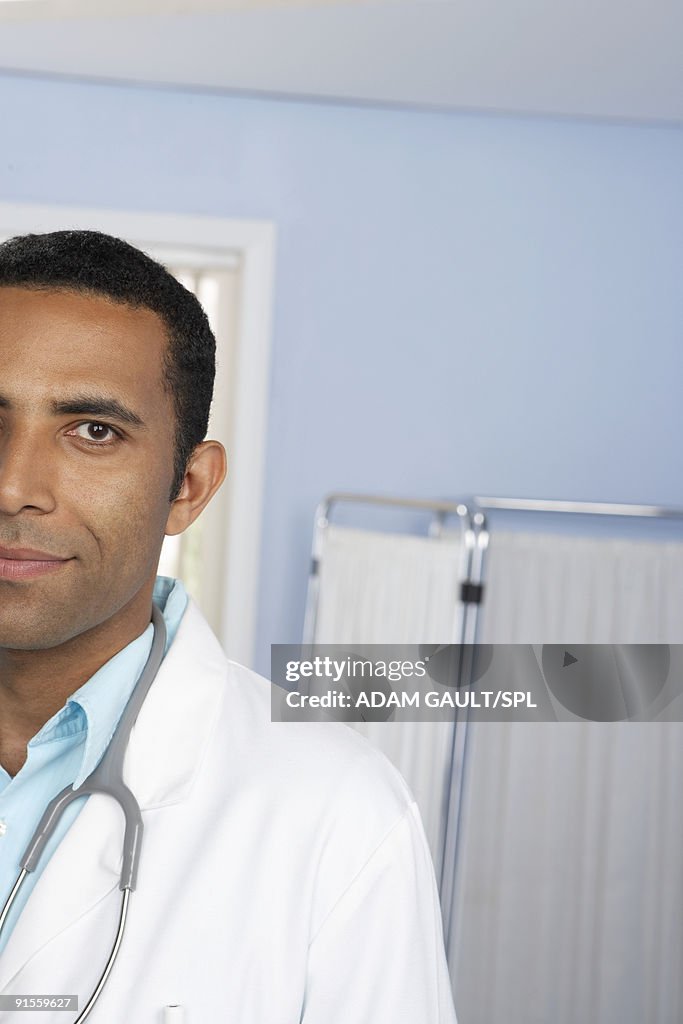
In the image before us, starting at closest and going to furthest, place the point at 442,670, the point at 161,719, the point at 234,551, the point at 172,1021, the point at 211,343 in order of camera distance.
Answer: the point at 172,1021 → the point at 161,719 → the point at 211,343 → the point at 442,670 → the point at 234,551

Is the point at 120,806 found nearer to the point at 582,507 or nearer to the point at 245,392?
the point at 582,507

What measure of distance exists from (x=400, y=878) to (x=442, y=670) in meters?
1.44

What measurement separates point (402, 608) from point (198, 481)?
1378 millimetres

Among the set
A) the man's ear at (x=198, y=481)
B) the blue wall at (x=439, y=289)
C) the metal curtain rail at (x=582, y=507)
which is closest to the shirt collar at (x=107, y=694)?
the man's ear at (x=198, y=481)

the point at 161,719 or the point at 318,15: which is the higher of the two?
the point at 318,15

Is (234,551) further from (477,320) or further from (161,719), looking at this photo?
(161,719)

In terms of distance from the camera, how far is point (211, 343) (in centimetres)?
128

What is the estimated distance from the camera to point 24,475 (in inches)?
41.4

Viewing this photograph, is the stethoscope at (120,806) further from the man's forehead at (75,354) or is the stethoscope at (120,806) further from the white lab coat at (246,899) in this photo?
the man's forehead at (75,354)

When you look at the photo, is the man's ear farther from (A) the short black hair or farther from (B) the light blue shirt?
(B) the light blue shirt

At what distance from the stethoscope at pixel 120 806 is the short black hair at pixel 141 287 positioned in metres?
0.23

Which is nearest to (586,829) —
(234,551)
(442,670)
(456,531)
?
(442,670)

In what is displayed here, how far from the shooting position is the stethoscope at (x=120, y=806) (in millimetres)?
970

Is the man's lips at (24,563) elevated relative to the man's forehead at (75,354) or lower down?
lower down
